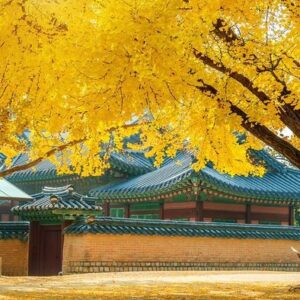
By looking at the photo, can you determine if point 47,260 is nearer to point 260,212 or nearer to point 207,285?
point 207,285

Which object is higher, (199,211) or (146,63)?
(146,63)

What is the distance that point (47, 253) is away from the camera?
17422 millimetres

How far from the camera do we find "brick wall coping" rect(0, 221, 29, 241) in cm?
1761

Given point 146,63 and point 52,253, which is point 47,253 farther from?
point 146,63

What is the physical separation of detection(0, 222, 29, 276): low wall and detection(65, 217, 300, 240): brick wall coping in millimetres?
1665

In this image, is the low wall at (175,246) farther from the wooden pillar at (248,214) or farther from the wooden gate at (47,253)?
the wooden pillar at (248,214)

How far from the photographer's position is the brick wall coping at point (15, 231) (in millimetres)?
17609

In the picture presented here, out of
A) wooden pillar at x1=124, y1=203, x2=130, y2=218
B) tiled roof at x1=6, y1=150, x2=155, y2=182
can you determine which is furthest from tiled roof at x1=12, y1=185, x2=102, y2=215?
wooden pillar at x1=124, y1=203, x2=130, y2=218

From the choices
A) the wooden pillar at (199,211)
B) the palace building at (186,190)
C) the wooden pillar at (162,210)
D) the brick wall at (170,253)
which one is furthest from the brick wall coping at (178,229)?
the wooden pillar at (162,210)

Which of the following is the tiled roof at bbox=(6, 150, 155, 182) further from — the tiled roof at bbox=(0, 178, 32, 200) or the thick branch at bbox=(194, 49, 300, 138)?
the thick branch at bbox=(194, 49, 300, 138)

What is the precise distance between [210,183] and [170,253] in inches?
123

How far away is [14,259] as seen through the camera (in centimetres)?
1755

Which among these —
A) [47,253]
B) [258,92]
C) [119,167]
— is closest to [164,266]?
[47,253]

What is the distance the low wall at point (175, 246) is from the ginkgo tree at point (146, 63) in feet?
22.8
